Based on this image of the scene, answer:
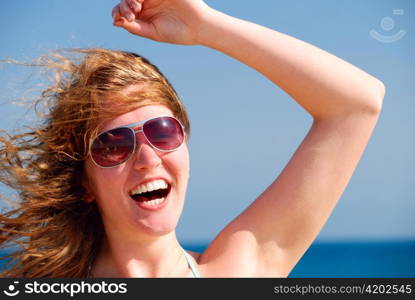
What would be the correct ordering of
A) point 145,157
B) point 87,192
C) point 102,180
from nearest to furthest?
1. point 145,157
2. point 102,180
3. point 87,192

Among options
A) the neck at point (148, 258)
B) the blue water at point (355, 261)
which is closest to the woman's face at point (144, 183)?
the neck at point (148, 258)

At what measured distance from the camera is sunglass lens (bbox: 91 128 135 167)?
10.4 feet

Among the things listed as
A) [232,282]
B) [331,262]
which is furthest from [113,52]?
[331,262]

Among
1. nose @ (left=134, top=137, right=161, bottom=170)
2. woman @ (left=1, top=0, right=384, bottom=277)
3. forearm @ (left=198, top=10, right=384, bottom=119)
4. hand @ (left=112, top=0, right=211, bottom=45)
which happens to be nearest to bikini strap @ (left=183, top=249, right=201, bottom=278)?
woman @ (left=1, top=0, right=384, bottom=277)

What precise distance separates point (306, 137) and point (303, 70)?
399 millimetres

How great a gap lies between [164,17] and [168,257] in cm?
146

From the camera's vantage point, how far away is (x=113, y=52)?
345 centimetres

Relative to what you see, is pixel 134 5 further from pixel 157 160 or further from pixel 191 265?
pixel 191 265

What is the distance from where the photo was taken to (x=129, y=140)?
317 cm

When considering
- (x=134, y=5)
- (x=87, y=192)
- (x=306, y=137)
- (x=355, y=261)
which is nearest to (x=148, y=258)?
(x=87, y=192)

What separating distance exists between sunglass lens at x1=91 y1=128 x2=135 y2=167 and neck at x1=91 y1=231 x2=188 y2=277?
1.63 feet

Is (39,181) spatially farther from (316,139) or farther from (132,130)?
(316,139)

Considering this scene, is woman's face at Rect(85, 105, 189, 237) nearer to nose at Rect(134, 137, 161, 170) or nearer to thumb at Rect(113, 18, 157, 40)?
nose at Rect(134, 137, 161, 170)

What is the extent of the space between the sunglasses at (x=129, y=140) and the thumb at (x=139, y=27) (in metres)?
0.57
